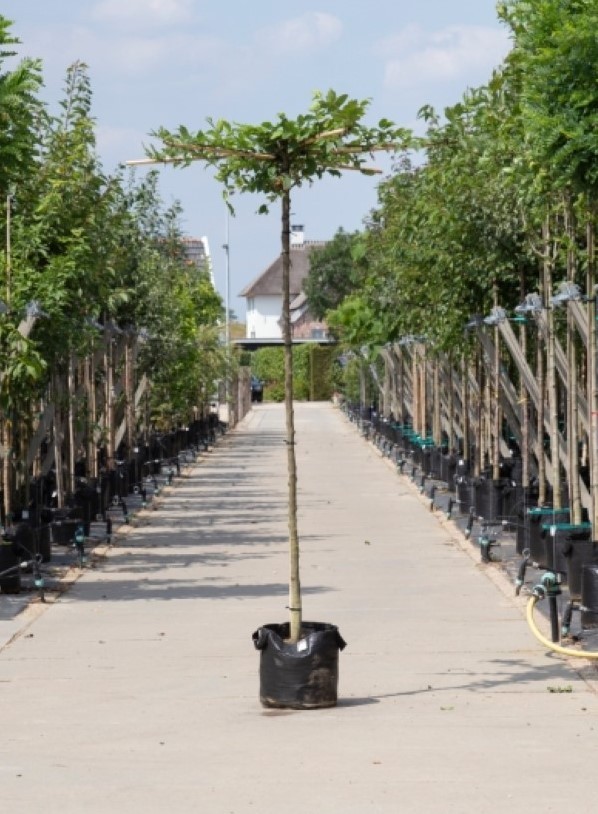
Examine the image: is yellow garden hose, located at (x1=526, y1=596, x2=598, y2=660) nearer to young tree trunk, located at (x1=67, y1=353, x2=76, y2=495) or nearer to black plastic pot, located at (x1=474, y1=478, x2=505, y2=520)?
black plastic pot, located at (x1=474, y1=478, x2=505, y2=520)

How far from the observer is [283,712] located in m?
10.2

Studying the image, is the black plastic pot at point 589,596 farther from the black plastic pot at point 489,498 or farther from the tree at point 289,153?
the black plastic pot at point 489,498

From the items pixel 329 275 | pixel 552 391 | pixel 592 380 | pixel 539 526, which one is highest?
pixel 329 275

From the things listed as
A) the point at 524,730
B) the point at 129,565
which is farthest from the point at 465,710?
the point at 129,565

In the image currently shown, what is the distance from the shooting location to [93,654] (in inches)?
494

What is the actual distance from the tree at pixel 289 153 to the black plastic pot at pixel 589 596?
2.73 metres

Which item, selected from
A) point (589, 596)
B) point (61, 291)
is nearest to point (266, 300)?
point (61, 291)

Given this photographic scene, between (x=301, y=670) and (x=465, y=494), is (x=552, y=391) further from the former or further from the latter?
(x=301, y=670)

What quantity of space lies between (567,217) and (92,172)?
8432 millimetres

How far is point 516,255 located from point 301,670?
12.2 meters

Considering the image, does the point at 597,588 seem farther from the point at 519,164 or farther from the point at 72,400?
the point at 72,400

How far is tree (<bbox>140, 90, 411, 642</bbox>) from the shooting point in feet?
35.1

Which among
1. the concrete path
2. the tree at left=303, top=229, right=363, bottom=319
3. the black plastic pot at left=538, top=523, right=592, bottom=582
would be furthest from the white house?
the black plastic pot at left=538, top=523, right=592, bottom=582

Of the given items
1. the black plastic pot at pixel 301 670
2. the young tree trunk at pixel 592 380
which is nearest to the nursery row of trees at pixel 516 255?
the young tree trunk at pixel 592 380
